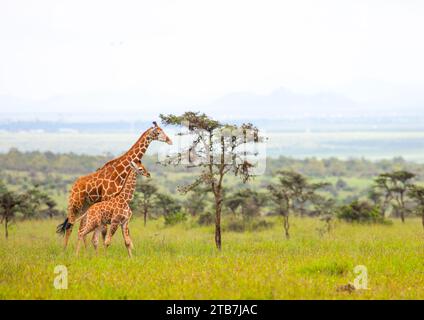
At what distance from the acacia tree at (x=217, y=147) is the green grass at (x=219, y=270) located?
2.02 meters

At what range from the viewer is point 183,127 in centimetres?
1841

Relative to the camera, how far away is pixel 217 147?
59.9ft

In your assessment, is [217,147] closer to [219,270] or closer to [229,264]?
[229,264]

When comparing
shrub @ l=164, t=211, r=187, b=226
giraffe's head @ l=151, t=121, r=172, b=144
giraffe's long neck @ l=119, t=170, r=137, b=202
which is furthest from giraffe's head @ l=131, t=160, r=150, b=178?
shrub @ l=164, t=211, r=187, b=226

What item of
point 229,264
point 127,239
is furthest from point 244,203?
point 229,264

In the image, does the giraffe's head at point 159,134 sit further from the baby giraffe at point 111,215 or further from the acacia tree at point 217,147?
the baby giraffe at point 111,215

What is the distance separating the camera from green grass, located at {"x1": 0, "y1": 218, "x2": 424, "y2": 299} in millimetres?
11930

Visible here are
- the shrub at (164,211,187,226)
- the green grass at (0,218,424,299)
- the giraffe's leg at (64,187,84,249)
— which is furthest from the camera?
the shrub at (164,211,187,226)

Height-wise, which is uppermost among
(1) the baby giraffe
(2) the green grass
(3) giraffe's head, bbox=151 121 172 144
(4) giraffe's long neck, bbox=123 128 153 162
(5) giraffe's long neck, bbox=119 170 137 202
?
(3) giraffe's head, bbox=151 121 172 144

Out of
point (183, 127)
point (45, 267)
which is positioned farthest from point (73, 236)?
point (45, 267)

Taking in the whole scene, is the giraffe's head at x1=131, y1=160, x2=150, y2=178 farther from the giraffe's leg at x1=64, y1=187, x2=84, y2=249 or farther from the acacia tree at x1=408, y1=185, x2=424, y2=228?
the acacia tree at x1=408, y1=185, x2=424, y2=228

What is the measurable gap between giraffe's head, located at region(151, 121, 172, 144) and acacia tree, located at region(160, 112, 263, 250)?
68cm

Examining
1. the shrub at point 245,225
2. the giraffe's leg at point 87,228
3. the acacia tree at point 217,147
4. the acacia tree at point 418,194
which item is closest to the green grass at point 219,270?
the giraffe's leg at point 87,228
